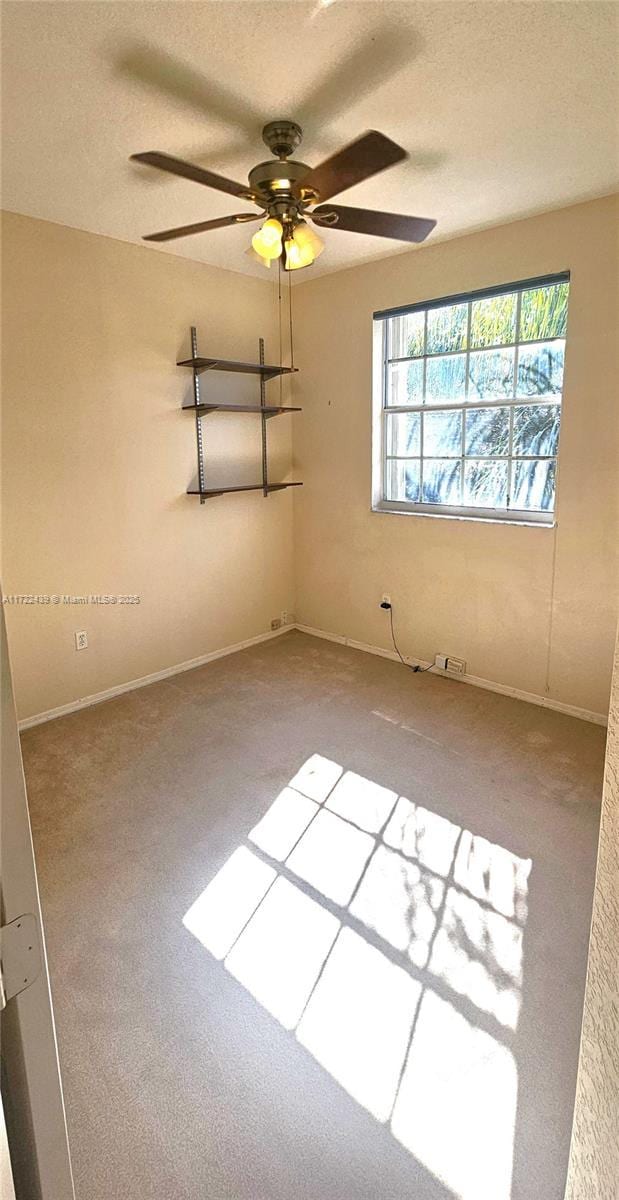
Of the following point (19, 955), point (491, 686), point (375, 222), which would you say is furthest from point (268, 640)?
point (19, 955)

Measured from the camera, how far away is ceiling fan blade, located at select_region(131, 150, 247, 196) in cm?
159

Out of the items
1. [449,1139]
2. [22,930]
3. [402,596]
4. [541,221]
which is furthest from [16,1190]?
[541,221]

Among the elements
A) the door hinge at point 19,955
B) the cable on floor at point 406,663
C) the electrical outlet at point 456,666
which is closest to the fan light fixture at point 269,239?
the door hinge at point 19,955

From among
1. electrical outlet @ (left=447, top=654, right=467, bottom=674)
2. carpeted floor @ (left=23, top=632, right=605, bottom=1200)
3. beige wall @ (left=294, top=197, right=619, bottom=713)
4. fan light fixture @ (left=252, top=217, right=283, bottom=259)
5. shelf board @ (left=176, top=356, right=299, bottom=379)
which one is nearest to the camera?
carpeted floor @ (left=23, top=632, right=605, bottom=1200)

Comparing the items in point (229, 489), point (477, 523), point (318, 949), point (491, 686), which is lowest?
point (318, 949)

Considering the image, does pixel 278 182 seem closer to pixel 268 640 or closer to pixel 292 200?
pixel 292 200

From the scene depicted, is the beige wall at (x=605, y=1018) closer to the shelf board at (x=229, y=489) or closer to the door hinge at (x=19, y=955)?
the door hinge at (x=19, y=955)

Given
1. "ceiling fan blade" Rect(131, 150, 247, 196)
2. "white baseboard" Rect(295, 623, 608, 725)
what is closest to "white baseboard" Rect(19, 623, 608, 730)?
"white baseboard" Rect(295, 623, 608, 725)

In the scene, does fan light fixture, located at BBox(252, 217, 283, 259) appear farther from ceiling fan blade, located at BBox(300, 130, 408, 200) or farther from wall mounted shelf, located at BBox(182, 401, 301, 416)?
wall mounted shelf, located at BBox(182, 401, 301, 416)

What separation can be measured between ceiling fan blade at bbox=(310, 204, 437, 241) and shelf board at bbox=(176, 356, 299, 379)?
150cm

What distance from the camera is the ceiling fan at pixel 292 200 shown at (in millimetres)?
1698

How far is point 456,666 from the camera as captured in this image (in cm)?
358

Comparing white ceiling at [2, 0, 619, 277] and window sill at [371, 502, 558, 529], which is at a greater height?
white ceiling at [2, 0, 619, 277]

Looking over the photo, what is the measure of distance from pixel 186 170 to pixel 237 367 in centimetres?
195
